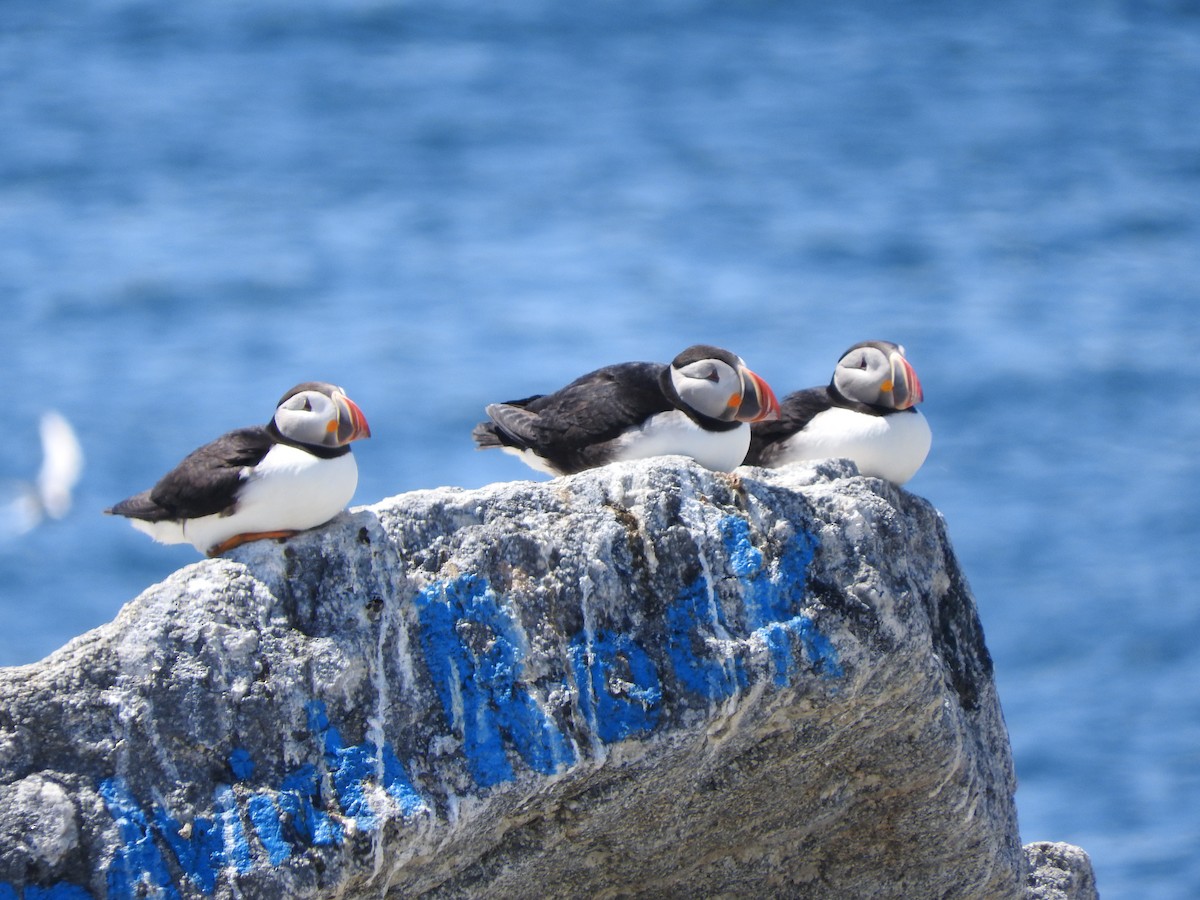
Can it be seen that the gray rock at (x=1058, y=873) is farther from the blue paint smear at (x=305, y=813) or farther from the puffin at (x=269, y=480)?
the puffin at (x=269, y=480)

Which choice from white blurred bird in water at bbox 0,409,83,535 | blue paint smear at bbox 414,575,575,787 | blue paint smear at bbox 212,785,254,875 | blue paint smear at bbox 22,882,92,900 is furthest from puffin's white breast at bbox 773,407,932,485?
white blurred bird in water at bbox 0,409,83,535

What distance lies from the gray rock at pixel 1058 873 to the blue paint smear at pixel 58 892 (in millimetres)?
3764

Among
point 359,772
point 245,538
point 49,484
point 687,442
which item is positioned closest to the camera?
point 359,772

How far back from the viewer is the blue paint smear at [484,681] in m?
5.72

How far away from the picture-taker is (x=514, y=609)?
19.2ft

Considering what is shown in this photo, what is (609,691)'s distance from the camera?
5.84 metres

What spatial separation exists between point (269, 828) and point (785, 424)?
272 centimetres

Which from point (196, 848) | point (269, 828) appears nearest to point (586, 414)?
point (269, 828)

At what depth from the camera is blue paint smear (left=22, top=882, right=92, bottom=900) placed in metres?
5.32

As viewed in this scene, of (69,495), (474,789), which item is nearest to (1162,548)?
(69,495)

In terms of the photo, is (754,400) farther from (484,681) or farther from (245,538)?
(245,538)

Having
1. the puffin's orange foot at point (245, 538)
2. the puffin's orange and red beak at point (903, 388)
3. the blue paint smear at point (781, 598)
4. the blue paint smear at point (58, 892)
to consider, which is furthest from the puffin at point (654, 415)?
the blue paint smear at point (58, 892)

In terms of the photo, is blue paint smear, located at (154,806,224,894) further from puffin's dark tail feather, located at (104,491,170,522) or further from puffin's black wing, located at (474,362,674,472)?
puffin's black wing, located at (474,362,674,472)

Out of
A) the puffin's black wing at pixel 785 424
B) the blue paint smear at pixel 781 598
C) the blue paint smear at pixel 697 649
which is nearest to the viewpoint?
the blue paint smear at pixel 697 649
